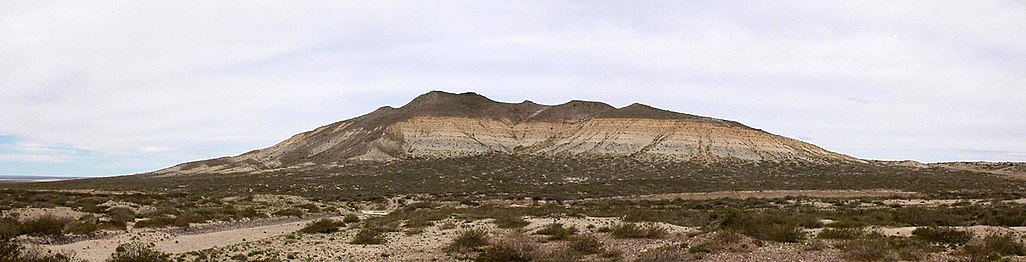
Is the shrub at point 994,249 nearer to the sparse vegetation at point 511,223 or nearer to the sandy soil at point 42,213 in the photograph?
the sparse vegetation at point 511,223

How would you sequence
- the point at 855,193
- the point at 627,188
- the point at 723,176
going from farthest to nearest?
1. the point at 723,176
2. the point at 627,188
3. the point at 855,193

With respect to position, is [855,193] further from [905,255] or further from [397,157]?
[397,157]

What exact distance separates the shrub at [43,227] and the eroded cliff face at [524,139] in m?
66.4

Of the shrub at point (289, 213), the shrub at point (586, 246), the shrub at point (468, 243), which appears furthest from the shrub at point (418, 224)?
the shrub at point (289, 213)

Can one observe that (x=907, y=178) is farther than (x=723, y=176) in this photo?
No

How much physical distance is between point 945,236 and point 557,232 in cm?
1109

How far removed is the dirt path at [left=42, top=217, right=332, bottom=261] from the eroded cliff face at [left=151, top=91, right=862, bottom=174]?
205 feet

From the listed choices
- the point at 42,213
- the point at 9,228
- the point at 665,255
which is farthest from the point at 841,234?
the point at 42,213

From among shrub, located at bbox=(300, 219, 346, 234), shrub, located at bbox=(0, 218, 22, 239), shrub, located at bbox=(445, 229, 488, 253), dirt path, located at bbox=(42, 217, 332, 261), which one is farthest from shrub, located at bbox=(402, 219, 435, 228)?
shrub, located at bbox=(0, 218, 22, 239)

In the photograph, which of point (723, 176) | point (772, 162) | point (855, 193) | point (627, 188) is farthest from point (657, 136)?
point (855, 193)

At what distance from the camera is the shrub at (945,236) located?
61.4 feet

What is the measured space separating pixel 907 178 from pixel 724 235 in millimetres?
61245

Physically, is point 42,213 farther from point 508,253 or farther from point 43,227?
point 508,253

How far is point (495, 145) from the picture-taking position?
10138 centimetres
